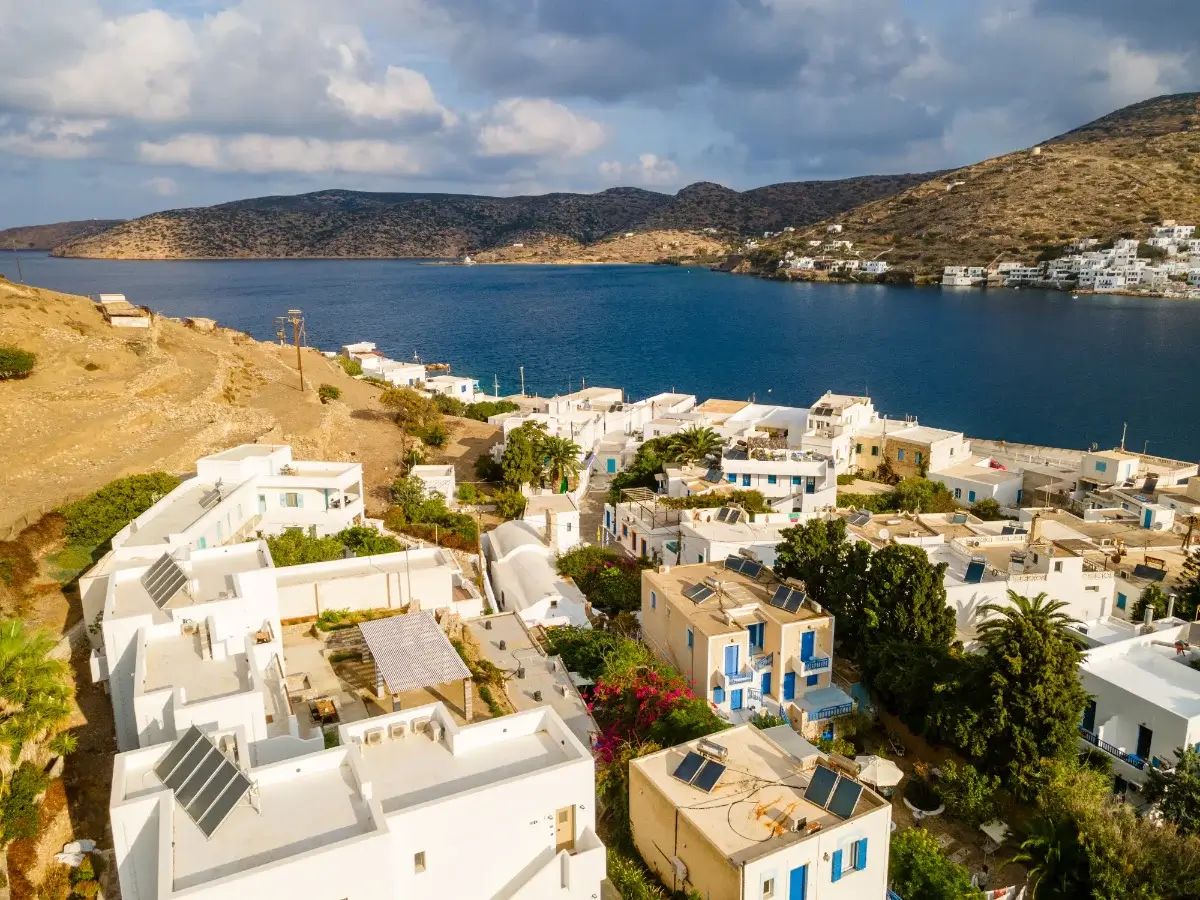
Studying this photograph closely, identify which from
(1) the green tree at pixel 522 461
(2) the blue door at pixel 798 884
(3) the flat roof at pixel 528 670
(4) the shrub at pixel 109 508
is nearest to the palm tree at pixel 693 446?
(1) the green tree at pixel 522 461

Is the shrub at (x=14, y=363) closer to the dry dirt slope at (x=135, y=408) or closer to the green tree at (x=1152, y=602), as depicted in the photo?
the dry dirt slope at (x=135, y=408)

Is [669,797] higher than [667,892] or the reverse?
higher

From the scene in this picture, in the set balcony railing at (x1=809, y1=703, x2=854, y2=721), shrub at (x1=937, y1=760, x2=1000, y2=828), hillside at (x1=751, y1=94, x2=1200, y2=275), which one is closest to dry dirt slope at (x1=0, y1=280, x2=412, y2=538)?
balcony railing at (x1=809, y1=703, x2=854, y2=721)

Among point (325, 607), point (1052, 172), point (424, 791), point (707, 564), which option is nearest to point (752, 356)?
point (707, 564)

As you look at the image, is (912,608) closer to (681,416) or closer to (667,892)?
(667,892)

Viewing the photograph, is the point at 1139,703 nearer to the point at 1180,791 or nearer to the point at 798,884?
the point at 1180,791

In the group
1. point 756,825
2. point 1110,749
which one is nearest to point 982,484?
point 1110,749

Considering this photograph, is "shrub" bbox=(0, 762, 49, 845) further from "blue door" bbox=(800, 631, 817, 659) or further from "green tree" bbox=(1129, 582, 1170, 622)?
"green tree" bbox=(1129, 582, 1170, 622)
